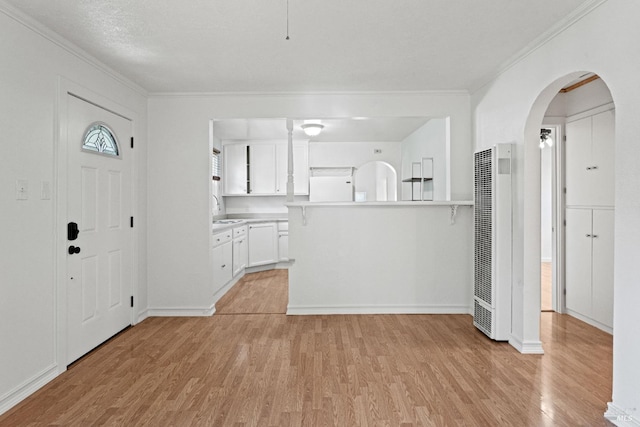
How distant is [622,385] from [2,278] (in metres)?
3.64

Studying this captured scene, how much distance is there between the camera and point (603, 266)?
3746 millimetres

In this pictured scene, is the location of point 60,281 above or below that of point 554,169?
below

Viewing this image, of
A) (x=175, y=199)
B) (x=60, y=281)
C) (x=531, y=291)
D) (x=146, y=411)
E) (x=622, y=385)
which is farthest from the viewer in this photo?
(x=175, y=199)

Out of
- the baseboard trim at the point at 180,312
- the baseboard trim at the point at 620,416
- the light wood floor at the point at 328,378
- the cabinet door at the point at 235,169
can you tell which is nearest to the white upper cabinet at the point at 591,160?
the light wood floor at the point at 328,378

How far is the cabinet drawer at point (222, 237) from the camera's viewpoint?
4.76 metres

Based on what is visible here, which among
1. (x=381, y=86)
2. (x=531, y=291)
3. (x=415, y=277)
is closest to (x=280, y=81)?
(x=381, y=86)

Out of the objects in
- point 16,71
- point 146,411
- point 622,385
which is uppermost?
point 16,71

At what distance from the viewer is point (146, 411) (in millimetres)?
2316

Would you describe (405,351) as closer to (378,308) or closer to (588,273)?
(378,308)

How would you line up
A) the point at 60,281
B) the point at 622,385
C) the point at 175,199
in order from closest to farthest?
the point at 622,385 → the point at 60,281 → the point at 175,199

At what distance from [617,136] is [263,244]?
5.55 m

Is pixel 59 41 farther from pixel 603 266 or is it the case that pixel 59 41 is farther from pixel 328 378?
pixel 603 266

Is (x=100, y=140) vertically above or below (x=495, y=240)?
above

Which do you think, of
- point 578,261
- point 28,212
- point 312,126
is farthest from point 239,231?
point 578,261
